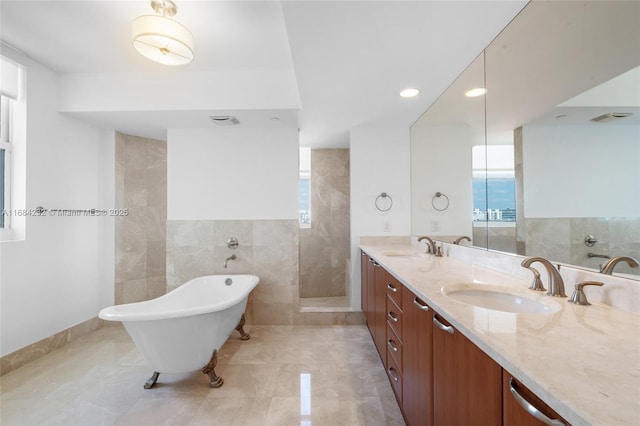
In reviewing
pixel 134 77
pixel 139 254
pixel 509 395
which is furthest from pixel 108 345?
pixel 509 395

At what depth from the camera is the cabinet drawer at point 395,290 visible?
1557 mm

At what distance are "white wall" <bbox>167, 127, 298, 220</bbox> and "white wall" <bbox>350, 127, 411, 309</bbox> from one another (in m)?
0.73

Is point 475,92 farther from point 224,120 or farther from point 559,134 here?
point 224,120

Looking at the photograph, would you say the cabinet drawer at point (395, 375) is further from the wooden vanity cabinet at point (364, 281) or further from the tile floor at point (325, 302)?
the tile floor at point (325, 302)

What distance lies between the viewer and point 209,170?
3150 mm

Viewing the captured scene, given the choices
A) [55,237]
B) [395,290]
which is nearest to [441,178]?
[395,290]

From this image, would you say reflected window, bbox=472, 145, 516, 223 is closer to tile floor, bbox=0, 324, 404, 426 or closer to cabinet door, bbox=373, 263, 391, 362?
cabinet door, bbox=373, 263, 391, 362

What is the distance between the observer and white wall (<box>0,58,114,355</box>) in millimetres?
2283

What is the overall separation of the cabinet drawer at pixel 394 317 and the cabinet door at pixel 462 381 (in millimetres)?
483

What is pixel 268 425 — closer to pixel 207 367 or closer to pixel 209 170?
pixel 207 367

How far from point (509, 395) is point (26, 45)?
373 centimetres

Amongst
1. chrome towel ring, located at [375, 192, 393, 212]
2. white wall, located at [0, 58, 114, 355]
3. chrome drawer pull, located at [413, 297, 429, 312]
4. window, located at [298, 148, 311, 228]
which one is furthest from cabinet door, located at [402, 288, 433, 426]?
white wall, located at [0, 58, 114, 355]

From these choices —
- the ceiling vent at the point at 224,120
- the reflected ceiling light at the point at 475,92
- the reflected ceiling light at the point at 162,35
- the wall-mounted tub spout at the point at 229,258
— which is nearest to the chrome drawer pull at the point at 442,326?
the reflected ceiling light at the point at 475,92

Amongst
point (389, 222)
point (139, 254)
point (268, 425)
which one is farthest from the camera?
point (139, 254)
